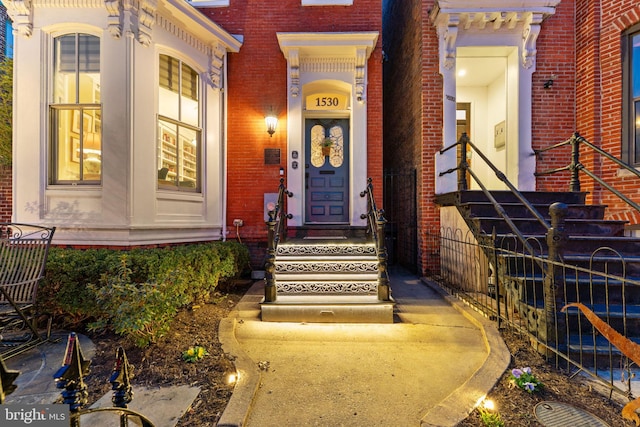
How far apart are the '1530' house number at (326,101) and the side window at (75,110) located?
416cm

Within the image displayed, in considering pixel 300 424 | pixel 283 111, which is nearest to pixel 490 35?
pixel 283 111

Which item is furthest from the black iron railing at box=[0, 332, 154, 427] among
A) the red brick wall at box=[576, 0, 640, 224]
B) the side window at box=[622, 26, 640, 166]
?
the side window at box=[622, 26, 640, 166]

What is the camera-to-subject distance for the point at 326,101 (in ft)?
23.8

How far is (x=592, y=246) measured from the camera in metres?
4.27

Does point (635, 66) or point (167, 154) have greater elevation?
point (635, 66)

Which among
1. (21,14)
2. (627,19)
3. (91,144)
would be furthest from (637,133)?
(21,14)

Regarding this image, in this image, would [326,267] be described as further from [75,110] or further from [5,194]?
[5,194]

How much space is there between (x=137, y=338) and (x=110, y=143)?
3.24m

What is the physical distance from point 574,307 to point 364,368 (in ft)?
8.33

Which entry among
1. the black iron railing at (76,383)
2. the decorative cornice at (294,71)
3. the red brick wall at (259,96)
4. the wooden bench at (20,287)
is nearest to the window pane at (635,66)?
the red brick wall at (259,96)

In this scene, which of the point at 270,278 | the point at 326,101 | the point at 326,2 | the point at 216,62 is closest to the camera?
the point at 270,278

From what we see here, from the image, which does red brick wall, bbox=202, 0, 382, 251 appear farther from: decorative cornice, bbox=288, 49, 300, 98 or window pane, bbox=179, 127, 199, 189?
window pane, bbox=179, 127, 199, 189

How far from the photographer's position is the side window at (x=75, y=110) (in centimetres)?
492

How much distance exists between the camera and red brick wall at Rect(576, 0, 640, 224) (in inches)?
228
